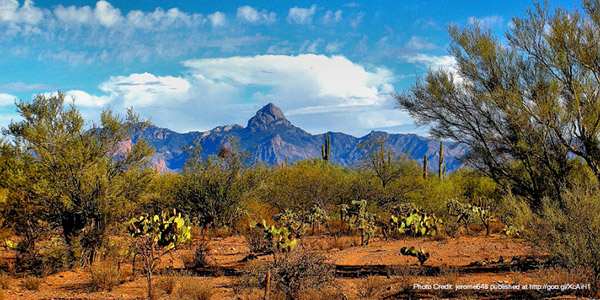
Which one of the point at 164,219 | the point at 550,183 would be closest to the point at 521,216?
the point at 550,183

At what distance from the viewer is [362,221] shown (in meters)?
13.9

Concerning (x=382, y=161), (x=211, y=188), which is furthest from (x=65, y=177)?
(x=382, y=161)

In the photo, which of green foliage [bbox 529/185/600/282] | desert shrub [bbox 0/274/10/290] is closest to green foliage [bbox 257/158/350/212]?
desert shrub [bbox 0/274/10/290]

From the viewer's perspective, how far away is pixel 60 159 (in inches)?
375

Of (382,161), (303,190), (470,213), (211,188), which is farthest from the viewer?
(382,161)

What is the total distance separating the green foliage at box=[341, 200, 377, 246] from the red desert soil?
0.41 meters

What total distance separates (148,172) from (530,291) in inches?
380

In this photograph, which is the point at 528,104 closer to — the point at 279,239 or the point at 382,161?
the point at 279,239

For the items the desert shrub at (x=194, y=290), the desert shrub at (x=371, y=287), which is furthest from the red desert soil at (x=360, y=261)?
the desert shrub at (x=194, y=290)

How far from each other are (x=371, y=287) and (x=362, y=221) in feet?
20.4

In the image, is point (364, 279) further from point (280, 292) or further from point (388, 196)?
point (388, 196)

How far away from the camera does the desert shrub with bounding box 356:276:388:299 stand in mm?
7453

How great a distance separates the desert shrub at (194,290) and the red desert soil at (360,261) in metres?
0.30

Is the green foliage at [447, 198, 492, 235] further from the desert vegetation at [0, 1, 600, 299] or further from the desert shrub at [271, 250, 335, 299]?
the desert shrub at [271, 250, 335, 299]
